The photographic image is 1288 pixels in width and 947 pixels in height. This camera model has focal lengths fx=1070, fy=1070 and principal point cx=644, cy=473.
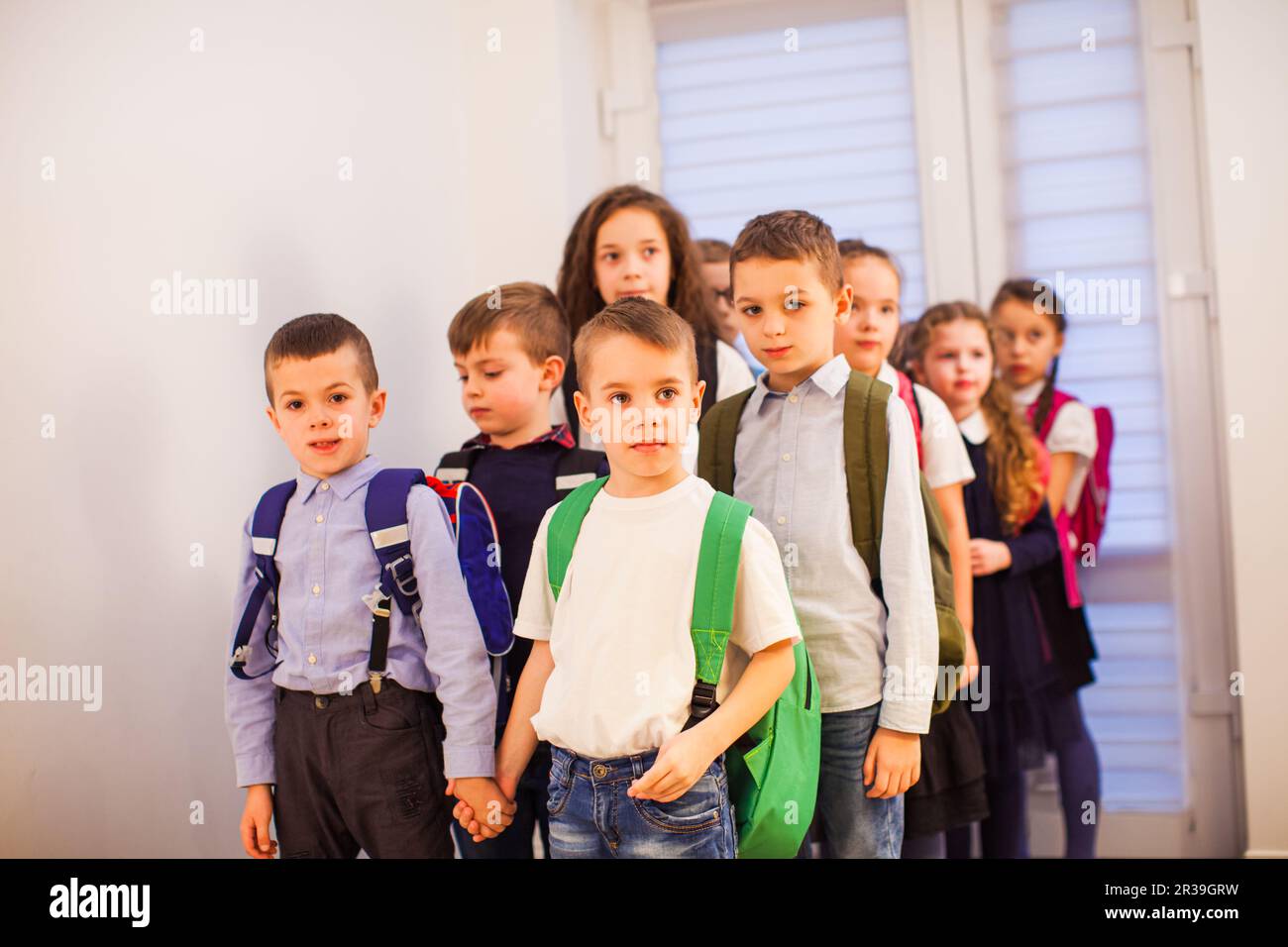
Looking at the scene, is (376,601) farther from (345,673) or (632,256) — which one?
(632,256)

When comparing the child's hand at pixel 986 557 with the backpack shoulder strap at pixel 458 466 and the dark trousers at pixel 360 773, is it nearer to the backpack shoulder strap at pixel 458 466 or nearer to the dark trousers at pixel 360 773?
the backpack shoulder strap at pixel 458 466

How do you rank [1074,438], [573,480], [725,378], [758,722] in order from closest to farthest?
[758,722]
[573,480]
[725,378]
[1074,438]

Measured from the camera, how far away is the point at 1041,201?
2.73 m

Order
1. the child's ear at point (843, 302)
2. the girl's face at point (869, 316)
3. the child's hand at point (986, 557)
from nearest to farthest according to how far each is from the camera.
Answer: the child's ear at point (843, 302)
the girl's face at point (869, 316)
the child's hand at point (986, 557)

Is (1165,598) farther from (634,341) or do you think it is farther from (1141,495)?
(634,341)

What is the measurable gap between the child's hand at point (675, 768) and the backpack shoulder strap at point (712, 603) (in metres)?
0.05

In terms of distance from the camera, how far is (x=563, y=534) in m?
1.52

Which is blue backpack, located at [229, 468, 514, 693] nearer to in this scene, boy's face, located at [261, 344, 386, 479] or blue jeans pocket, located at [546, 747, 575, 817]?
boy's face, located at [261, 344, 386, 479]

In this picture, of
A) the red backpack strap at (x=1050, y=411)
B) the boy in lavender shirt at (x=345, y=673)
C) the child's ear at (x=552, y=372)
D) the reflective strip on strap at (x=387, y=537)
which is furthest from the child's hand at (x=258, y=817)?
the red backpack strap at (x=1050, y=411)

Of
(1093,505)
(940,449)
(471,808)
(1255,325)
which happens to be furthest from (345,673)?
(1255,325)

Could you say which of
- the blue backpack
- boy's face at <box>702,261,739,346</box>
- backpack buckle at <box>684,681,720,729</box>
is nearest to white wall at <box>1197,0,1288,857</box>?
boy's face at <box>702,261,739,346</box>

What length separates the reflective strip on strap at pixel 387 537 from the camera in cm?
162

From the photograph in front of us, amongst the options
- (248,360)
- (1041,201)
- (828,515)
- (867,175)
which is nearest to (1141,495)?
(1041,201)

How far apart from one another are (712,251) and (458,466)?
0.94 meters
